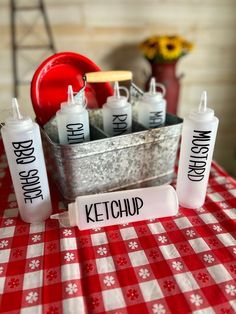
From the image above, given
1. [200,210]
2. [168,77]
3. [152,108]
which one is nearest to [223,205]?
[200,210]

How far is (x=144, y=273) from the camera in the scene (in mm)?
450

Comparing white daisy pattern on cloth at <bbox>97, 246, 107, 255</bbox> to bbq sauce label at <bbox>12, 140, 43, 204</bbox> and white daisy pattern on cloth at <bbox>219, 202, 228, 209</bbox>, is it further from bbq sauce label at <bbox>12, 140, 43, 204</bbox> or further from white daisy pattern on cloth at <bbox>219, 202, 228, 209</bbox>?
white daisy pattern on cloth at <bbox>219, 202, 228, 209</bbox>

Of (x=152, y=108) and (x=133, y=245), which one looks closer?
(x=133, y=245)

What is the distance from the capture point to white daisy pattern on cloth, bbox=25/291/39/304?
16.2 inches

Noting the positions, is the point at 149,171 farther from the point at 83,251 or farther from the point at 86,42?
the point at 86,42

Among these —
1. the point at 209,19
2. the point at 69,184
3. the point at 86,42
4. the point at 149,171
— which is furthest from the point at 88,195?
the point at 209,19

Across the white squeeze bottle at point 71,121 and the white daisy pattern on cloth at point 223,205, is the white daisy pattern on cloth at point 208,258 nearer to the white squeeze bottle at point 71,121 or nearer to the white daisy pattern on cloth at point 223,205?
the white daisy pattern on cloth at point 223,205

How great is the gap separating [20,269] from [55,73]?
18.2 inches

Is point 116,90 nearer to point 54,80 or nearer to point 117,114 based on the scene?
point 117,114

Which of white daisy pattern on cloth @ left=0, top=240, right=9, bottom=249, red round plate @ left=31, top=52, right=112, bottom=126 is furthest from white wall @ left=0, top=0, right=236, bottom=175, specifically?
white daisy pattern on cloth @ left=0, top=240, right=9, bottom=249

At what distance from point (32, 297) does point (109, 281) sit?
0.39 feet

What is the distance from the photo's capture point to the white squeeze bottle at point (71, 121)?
0.56 metres

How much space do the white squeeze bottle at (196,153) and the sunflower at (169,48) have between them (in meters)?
0.60

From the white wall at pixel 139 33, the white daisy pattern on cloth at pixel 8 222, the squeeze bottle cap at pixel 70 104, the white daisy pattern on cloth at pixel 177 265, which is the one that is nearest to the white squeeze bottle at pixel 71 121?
the squeeze bottle cap at pixel 70 104
